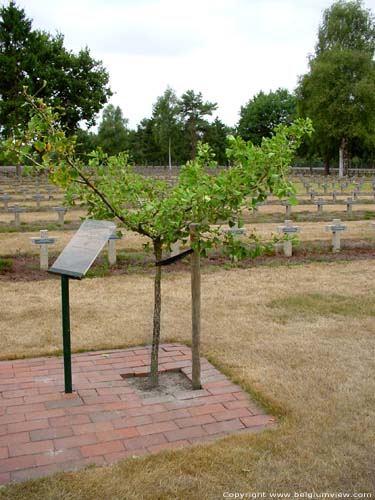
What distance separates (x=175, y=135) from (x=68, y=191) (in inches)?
2465

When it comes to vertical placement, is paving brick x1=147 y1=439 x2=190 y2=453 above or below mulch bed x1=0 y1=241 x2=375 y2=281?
below

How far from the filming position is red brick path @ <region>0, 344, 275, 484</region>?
12.3 feet

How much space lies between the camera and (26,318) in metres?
7.11

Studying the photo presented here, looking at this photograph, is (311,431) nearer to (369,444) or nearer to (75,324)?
(369,444)

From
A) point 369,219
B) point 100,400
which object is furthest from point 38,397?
point 369,219

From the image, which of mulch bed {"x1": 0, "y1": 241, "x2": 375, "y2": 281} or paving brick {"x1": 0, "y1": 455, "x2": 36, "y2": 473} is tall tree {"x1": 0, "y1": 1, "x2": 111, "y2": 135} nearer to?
mulch bed {"x1": 0, "y1": 241, "x2": 375, "y2": 281}

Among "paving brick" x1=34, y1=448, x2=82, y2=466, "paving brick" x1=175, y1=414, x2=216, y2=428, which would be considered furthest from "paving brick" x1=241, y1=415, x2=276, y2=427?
"paving brick" x1=34, y1=448, x2=82, y2=466

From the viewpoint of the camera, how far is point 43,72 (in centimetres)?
4462

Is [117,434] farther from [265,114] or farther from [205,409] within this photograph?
[265,114]

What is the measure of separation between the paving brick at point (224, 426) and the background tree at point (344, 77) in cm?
4596

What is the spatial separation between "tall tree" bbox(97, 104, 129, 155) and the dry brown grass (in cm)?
5807

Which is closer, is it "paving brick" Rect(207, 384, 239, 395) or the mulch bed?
"paving brick" Rect(207, 384, 239, 395)

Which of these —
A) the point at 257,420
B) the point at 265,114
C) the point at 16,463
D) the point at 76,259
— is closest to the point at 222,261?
the point at 76,259

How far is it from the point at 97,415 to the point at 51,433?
1.36 feet
